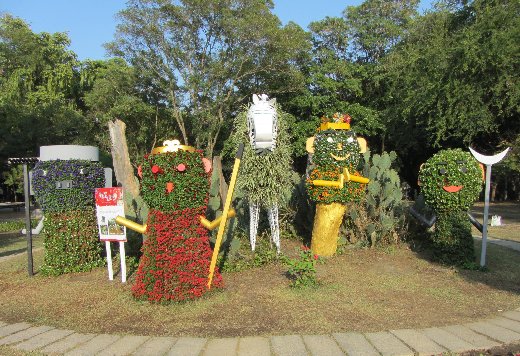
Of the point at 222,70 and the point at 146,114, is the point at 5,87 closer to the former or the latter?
the point at 146,114

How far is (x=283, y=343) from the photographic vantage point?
369 centimetres

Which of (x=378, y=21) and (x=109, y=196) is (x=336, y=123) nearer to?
(x=109, y=196)

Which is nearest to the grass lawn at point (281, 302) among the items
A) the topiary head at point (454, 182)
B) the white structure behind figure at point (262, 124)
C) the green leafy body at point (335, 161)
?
the topiary head at point (454, 182)

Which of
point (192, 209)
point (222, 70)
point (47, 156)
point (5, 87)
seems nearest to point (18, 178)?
point (5, 87)

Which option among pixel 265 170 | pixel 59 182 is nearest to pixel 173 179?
pixel 265 170

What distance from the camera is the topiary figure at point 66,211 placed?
21.5 ft

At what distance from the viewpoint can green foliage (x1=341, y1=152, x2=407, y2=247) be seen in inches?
315

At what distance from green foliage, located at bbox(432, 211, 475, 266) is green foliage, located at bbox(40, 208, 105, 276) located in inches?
224

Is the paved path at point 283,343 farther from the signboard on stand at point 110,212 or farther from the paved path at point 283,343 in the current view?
the signboard on stand at point 110,212

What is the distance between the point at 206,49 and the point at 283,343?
63.7 ft

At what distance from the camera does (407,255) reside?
300 inches

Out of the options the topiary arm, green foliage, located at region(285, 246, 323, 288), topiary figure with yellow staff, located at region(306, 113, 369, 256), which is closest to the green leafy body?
topiary figure with yellow staff, located at region(306, 113, 369, 256)

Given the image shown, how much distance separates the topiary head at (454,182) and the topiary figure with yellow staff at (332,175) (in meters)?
1.10

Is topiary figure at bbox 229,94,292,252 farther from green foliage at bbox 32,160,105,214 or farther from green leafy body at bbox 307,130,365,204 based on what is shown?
green foliage at bbox 32,160,105,214
